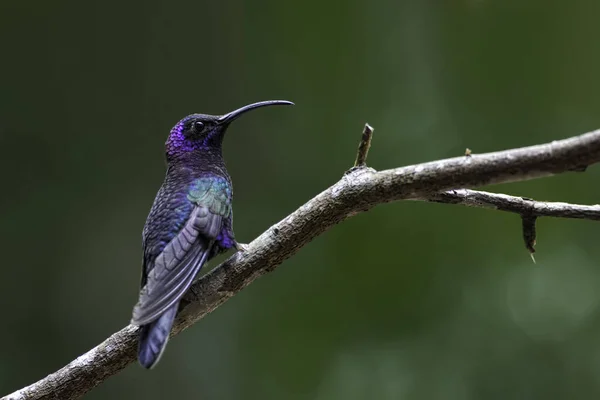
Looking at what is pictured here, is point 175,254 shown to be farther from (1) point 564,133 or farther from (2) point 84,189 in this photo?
(1) point 564,133

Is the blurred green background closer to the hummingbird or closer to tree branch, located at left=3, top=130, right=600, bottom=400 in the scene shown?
the hummingbird

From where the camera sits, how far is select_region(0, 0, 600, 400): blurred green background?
4098 mm

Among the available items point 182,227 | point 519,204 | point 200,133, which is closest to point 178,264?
point 182,227

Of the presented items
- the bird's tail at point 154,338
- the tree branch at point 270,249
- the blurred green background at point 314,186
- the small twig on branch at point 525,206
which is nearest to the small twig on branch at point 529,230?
the small twig on branch at point 525,206

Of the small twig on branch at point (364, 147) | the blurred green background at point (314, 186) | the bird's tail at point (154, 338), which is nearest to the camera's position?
the bird's tail at point (154, 338)

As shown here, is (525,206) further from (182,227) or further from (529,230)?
(182,227)

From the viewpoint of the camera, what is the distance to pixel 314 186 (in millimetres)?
4367

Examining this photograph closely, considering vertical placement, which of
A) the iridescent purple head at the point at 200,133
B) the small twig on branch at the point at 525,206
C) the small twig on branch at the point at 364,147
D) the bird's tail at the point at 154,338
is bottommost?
the bird's tail at the point at 154,338

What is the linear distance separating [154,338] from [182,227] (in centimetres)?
44

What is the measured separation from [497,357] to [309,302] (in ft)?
4.25

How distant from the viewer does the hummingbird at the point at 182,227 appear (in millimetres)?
1741

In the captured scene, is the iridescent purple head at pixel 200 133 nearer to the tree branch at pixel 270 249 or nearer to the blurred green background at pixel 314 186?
the tree branch at pixel 270 249

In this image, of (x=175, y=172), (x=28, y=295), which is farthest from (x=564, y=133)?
(x=28, y=295)

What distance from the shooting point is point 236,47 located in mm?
4379
